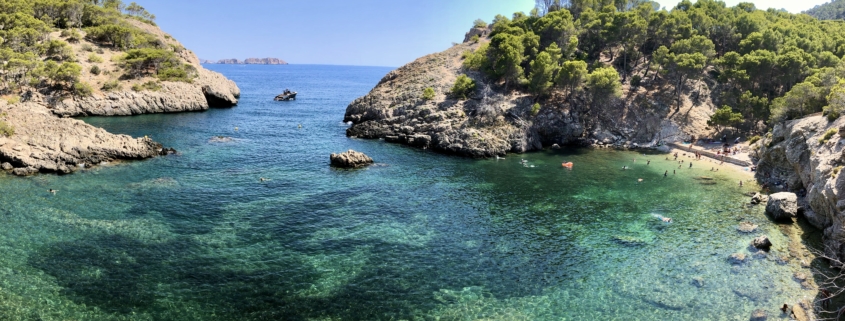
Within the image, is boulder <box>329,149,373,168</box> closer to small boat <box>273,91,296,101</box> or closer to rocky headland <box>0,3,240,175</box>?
rocky headland <box>0,3,240,175</box>

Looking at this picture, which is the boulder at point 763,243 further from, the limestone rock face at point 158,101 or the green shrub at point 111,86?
the green shrub at point 111,86

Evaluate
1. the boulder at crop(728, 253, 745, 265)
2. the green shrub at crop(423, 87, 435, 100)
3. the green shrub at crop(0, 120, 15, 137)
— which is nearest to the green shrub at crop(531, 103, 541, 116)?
the green shrub at crop(423, 87, 435, 100)

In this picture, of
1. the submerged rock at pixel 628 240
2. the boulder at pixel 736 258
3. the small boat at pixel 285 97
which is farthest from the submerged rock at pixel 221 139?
the boulder at pixel 736 258

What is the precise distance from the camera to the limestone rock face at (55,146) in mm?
54344

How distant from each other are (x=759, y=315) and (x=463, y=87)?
6538 centimetres

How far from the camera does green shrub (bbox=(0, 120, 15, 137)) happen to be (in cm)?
5588

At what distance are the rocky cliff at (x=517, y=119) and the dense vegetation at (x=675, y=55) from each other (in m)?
2.66

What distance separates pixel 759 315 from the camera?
101 ft

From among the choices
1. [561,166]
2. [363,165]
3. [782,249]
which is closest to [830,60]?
[561,166]

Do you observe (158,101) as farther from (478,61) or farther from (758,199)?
(758,199)

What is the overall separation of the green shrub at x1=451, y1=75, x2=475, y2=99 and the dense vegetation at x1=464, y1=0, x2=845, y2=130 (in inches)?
248

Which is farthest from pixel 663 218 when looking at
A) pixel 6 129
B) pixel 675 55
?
pixel 6 129

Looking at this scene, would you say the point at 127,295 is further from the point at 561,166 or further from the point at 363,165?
the point at 561,166

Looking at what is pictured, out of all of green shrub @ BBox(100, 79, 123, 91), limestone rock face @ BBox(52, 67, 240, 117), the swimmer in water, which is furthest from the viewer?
green shrub @ BBox(100, 79, 123, 91)
